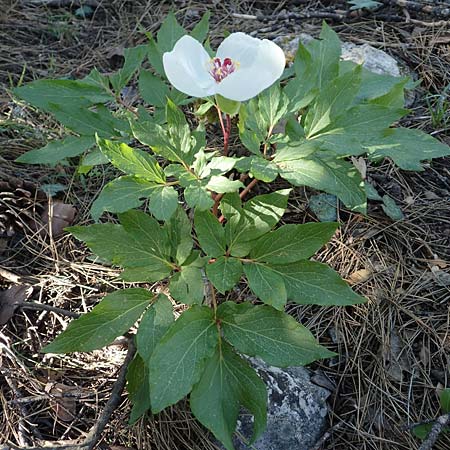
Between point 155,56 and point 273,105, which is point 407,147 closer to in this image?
point 273,105

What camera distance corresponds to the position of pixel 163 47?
174 cm

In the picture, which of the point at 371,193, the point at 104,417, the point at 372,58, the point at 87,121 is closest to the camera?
the point at 104,417

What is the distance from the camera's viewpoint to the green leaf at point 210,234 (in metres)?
1.40

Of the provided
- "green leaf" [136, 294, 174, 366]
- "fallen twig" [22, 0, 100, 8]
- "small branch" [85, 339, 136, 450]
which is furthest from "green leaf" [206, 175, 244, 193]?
"fallen twig" [22, 0, 100, 8]

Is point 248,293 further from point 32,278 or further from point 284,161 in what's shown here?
point 32,278

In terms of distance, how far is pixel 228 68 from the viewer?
1344mm

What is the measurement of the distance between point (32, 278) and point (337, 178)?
107 centimetres

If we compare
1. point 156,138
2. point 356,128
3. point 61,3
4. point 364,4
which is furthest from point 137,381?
point 61,3

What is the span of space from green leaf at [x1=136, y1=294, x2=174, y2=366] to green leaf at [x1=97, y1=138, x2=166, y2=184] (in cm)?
32

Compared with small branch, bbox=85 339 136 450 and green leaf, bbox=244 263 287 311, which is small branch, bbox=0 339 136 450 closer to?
small branch, bbox=85 339 136 450

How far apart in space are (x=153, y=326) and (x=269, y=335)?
294mm

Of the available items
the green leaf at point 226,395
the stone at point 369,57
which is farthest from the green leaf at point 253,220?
the stone at point 369,57

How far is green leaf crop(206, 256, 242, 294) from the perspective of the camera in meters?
1.34

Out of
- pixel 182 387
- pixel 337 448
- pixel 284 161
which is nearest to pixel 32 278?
pixel 182 387
